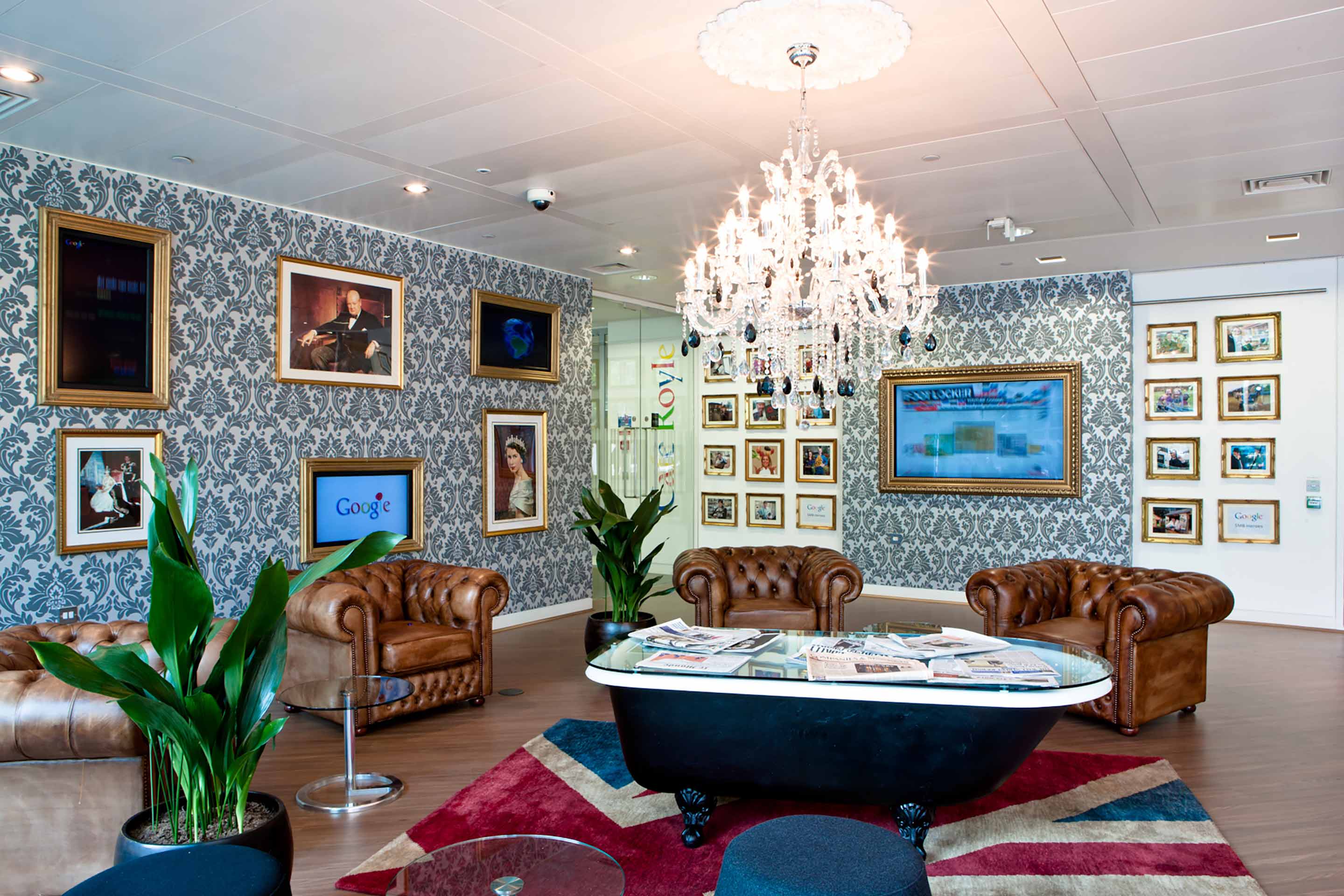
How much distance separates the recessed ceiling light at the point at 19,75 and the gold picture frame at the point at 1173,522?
28.1 ft

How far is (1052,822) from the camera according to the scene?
136 inches

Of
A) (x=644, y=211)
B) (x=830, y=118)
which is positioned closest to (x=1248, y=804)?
(x=830, y=118)

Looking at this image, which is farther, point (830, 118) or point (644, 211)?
point (644, 211)

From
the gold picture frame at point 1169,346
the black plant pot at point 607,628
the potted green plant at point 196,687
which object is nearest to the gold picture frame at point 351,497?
the black plant pot at point 607,628

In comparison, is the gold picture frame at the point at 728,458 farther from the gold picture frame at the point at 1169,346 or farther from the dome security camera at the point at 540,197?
the dome security camera at the point at 540,197

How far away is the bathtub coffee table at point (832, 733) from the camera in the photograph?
285cm

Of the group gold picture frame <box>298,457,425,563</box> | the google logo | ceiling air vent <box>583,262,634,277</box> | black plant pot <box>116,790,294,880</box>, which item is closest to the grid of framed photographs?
ceiling air vent <box>583,262,634,277</box>

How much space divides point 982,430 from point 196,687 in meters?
7.36

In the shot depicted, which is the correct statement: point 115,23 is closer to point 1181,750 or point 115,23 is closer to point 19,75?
point 19,75

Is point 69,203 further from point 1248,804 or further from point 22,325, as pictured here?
point 1248,804

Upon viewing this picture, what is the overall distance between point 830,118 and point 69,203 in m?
4.08

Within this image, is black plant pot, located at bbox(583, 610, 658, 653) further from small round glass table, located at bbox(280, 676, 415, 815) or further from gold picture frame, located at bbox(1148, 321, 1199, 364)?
gold picture frame, located at bbox(1148, 321, 1199, 364)

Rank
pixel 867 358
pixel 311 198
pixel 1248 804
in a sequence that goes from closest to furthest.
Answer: pixel 1248 804 < pixel 311 198 < pixel 867 358

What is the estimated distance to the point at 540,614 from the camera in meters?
7.59
